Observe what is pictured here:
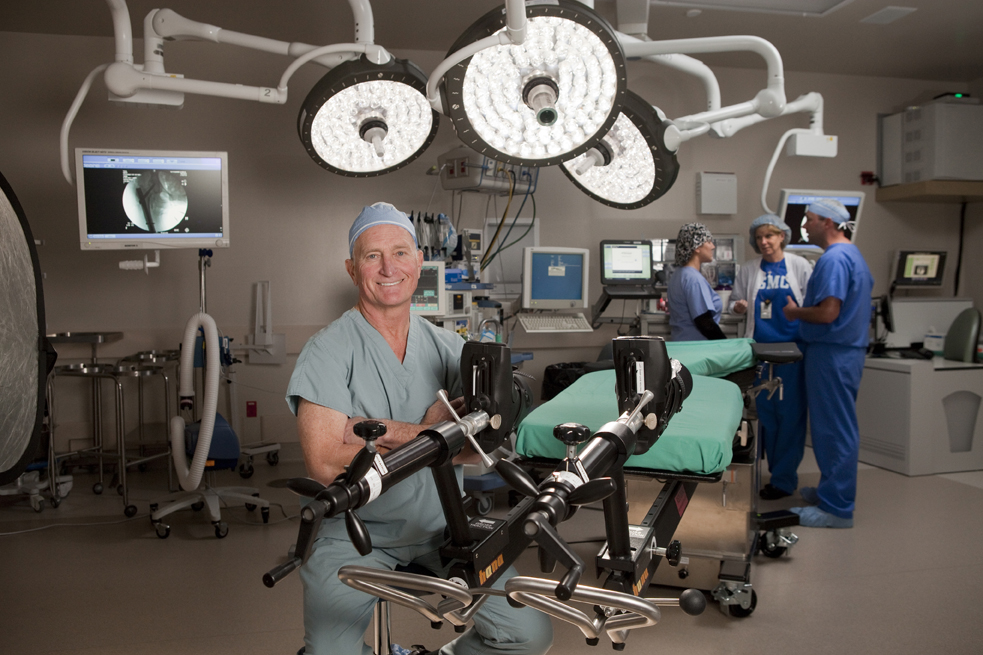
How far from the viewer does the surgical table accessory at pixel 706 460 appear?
64.6 inches

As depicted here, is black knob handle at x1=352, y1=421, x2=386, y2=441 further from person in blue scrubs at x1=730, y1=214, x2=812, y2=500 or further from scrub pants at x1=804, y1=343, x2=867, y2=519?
person in blue scrubs at x1=730, y1=214, x2=812, y2=500

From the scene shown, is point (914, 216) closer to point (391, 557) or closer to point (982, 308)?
point (982, 308)

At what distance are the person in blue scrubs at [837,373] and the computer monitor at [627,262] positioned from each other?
1396 mm

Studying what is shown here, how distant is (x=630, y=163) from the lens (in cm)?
175

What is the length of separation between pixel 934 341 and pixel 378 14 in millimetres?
4025

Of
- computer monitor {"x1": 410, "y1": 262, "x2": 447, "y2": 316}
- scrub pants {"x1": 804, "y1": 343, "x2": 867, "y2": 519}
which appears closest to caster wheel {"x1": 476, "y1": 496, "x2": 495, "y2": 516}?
computer monitor {"x1": 410, "y1": 262, "x2": 447, "y2": 316}

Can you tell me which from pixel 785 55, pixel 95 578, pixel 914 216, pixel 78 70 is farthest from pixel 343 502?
pixel 914 216

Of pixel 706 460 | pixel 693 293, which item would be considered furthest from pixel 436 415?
pixel 693 293

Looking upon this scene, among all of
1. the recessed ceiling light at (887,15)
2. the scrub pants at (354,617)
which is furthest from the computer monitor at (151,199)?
the recessed ceiling light at (887,15)

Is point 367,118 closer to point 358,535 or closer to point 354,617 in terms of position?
point 354,617

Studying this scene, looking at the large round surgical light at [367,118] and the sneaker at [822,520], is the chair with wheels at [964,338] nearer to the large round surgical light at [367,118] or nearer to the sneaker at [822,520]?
the sneaker at [822,520]

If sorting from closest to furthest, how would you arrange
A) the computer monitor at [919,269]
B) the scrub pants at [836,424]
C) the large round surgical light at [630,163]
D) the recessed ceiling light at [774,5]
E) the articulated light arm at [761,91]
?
1. the large round surgical light at [630,163]
2. the articulated light arm at [761,91]
3. the scrub pants at [836,424]
4. the recessed ceiling light at [774,5]
5. the computer monitor at [919,269]

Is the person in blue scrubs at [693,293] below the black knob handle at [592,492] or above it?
above

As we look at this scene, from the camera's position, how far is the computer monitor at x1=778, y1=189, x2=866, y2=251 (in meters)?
4.89
